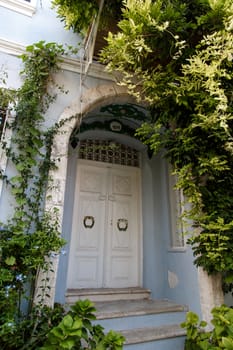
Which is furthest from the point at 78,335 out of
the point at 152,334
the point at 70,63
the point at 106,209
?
the point at 70,63

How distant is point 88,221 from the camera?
383cm

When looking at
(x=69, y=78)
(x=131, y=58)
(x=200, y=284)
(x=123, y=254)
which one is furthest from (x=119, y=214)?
(x=131, y=58)

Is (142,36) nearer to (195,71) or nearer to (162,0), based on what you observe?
(162,0)

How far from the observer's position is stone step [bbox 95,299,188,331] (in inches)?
98.5

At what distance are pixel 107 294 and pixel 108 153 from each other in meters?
2.40

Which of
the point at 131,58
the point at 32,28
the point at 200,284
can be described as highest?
the point at 32,28

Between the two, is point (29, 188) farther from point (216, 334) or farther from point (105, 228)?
point (216, 334)

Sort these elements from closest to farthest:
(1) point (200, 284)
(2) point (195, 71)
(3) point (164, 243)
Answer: (2) point (195, 71)
(1) point (200, 284)
(3) point (164, 243)

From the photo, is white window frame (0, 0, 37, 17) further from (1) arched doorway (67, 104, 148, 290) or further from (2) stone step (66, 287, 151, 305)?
(2) stone step (66, 287, 151, 305)

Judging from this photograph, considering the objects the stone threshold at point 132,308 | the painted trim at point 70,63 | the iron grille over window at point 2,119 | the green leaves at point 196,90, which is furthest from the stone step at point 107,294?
the painted trim at point 70,63

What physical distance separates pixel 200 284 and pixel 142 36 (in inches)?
109

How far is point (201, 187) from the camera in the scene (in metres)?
2.47

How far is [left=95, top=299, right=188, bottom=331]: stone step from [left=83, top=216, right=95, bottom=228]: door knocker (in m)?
1.20

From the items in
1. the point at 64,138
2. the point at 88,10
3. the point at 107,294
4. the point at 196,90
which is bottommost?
the point at 107,294
